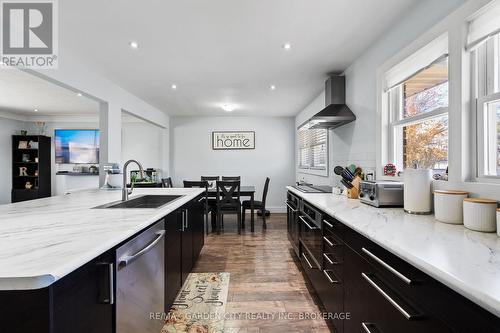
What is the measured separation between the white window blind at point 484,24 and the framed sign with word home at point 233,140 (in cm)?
507

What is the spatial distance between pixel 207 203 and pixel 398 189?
3297mm

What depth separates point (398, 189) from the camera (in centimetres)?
177

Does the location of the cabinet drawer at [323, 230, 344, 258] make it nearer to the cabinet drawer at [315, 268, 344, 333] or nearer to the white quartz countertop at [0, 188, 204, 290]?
the cabinet drawer at [315, 268, 344, 333]

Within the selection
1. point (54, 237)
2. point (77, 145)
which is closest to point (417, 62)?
point (54, 237)

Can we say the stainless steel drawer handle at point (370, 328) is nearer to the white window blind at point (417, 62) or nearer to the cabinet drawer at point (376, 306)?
the cabinet drawer at point (376, 306)

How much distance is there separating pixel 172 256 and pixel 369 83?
101 inches

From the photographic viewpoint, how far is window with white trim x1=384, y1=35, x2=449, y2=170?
168cm

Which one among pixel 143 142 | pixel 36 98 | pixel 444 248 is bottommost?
pixel 444 248

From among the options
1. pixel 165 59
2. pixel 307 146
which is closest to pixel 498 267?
pixel 165 59

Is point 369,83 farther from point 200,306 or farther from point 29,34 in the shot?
point 29,34

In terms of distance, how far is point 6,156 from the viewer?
19.9 ft

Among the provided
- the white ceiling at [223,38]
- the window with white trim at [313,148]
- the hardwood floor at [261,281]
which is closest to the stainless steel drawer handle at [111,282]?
the hardwood floor at [261,281]

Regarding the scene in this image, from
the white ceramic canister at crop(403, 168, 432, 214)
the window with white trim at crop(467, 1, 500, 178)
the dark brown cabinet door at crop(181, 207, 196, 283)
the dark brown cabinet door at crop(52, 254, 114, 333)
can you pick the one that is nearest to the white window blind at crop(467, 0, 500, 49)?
the window with white trim at crop(467, 1, 500, 178)

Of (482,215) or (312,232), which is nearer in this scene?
(482,215)
